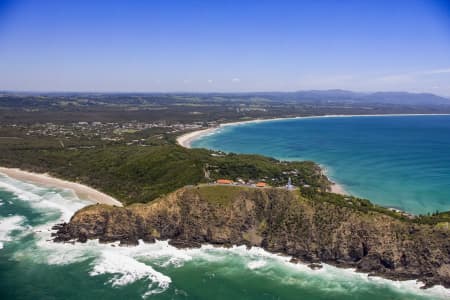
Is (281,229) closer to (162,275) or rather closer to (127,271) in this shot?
(162,275)

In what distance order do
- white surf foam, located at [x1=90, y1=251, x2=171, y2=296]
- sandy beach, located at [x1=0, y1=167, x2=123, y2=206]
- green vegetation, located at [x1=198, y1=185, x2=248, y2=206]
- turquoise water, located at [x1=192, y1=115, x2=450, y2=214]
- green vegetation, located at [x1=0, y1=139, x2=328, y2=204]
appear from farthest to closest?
turquoise water, located at [x1=192, y1=115, x2=450, y2=214] < sandy beach, located at [x1=0, y1=167, x2=123, y2=206] < green vegetation, located at [x1=0, y1=139, x2=328, y2=204] < green vegetation, located at [x1=198, y1=185, x2=248, y2=206] < white surf foam, located at [x1=90, y1=251, x2=171, y2=296]

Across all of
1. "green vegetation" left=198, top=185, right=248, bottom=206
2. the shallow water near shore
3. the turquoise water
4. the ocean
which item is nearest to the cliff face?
"green vegetation" left=198, top=185, right=248, bottom=206

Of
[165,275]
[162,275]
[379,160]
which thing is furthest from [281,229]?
[379,160]

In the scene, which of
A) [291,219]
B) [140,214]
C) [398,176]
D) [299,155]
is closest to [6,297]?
[140,214]

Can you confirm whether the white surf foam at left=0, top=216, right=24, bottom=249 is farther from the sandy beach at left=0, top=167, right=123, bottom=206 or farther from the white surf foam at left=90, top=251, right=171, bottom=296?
the white surf foam at left=90, top=251, right=171, bottom=296

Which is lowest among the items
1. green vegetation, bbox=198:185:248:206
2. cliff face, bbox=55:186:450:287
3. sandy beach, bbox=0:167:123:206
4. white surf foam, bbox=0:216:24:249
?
white surf foam, bbox=0:216:24:249

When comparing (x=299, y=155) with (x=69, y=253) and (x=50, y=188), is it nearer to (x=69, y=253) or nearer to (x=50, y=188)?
(x=50, y=188)
